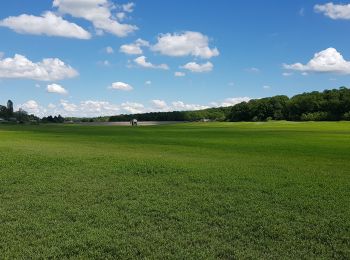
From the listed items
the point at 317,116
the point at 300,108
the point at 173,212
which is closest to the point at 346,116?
the point at 317,116

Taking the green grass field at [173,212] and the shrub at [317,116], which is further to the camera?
the shrub at [317,116]

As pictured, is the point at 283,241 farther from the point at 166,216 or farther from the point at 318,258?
the point at 166,216

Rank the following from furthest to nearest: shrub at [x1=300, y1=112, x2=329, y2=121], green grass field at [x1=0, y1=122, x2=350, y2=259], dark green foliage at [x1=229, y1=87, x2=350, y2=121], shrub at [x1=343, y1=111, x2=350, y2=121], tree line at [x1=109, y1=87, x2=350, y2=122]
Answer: dark green foliage at [x1=229, y1=87, x2=350, y2=121] → tree line at [x1=109, y1=87, x2=350, y2=122] → shrub at [x1=300, y1=112, x2=329, y2=121] → shrub at [x1=343, y1=111, x2=350, y2=121] → green grass field at [x1=0, y1=122, x2=350, y2=259]

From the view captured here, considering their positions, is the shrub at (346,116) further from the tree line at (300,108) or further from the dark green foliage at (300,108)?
the dark green foliage at (300,108)

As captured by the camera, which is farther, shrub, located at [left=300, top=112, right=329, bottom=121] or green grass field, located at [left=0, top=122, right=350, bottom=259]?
shrub, located at [left=300, top=112, right=329, bottom=121]

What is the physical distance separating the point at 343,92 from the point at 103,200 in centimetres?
15607

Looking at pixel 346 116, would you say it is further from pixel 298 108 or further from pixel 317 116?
pixel 298 108

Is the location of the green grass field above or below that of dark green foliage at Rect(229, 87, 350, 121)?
below

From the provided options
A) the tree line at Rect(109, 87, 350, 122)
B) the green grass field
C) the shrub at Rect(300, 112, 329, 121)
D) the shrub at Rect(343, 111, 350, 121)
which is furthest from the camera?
the tree line at Rect(109, 87, 350, 122)

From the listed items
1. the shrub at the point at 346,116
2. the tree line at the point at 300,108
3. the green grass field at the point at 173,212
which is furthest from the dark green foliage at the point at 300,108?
the green grass field at the point at 173,212

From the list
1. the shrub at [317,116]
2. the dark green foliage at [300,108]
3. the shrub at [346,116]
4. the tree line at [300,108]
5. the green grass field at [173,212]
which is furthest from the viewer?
the dark green foliage at [300,108]

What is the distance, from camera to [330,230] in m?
10.2

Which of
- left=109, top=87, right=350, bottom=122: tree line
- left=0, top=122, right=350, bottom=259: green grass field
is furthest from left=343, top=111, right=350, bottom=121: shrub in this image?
left=0, top=122, right=350, bottom=259: green grass field

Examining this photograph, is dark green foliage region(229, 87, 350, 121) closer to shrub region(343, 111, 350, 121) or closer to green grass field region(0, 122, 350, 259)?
shrub region(343, 111, 350, 121)
